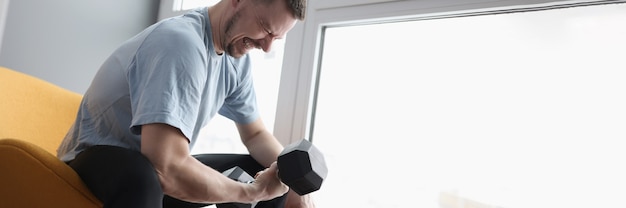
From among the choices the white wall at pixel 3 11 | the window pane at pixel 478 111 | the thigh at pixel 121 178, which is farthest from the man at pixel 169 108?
the white wall at pixel 3 11

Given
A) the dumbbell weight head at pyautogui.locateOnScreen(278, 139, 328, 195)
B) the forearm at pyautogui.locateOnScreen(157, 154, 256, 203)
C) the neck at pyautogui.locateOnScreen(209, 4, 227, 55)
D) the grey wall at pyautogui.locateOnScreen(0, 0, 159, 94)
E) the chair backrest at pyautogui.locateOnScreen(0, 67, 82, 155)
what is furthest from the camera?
the grey wall at pyautogui.locateOnScreen(0, 0, 159, 94)

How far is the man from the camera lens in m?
0.96

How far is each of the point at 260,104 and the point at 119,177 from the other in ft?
3.45

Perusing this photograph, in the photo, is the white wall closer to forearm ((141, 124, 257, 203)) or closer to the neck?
the neck

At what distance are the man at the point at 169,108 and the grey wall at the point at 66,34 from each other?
87 centimetres

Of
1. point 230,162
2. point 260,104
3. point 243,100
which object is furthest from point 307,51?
point 230,162

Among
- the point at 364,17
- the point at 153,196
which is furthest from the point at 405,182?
the point at 153,196

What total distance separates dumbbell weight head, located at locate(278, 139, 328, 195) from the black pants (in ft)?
0.92

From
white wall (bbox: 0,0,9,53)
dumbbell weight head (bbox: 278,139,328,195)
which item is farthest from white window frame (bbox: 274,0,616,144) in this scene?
white wall (bbox: 0,0,9,53)

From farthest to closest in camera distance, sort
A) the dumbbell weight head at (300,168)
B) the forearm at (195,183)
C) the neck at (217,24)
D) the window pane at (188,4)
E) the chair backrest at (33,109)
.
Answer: the window pane at (188,4) < the chair backrest at (33,109) < the neck at (217,24) < the dumbbell weight head at (300,168) < the forearm at (195,183)

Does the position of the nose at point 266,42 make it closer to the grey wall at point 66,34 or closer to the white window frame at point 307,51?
the white window frame at point 307,51

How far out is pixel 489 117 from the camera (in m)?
1.45

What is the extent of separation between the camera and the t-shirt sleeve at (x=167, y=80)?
38.3 inches

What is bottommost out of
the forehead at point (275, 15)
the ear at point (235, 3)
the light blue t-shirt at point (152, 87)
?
the light blue t-shirt at point (152, 87)
